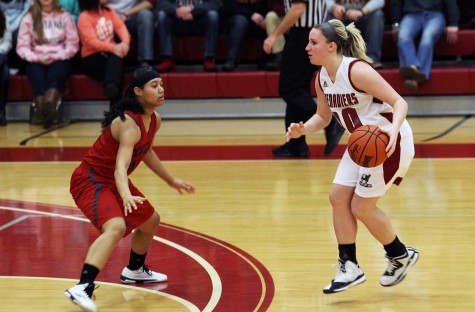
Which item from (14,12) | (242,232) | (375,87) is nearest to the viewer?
(375,87)

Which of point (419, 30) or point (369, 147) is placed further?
point (419, 30)

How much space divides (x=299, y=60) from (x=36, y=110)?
3709 mm

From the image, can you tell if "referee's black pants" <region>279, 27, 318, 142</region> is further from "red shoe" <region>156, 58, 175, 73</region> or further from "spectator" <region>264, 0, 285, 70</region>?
"red shoe" <region>156, 58, 175, 73</region>

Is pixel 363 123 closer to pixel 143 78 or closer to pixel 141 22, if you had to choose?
pixel 143 78

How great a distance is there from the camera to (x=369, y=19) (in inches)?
418

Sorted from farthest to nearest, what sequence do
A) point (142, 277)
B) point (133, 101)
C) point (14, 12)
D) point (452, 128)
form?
point (14, 12) < point (452, 128) < point (142, 277) < point (133, 101)

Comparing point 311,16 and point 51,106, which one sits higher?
point 311,16

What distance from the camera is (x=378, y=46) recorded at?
1060 centimetres

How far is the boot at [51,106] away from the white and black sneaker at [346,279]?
652 cm

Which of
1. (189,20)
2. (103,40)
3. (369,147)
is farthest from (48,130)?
(369,147)

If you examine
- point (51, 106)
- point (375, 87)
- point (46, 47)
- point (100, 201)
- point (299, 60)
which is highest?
point (375, 87)

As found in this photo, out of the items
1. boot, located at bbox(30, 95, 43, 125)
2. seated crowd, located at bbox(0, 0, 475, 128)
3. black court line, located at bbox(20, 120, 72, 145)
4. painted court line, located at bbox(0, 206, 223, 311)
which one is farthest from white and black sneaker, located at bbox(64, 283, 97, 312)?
boot, located at bbox(30, 95, 43, 125)

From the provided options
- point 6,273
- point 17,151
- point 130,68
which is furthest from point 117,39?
point 6,273

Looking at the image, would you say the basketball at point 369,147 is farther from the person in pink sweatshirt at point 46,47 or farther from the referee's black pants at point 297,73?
the person in pink sweatshirt at point 46,47
